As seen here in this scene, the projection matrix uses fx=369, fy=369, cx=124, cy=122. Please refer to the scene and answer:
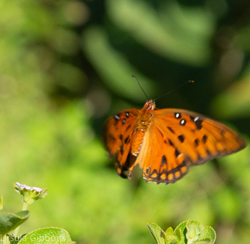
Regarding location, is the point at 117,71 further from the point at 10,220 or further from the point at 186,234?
the point at 10,220

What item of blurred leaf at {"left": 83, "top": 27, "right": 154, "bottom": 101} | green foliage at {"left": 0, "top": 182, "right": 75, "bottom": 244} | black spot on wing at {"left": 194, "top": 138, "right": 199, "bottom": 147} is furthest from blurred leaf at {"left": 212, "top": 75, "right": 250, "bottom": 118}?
green foliage at {"left": 0, "top": 182, "right": 75, "bottom": 244}

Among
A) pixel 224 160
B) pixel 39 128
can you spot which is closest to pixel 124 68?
pixel 39 128

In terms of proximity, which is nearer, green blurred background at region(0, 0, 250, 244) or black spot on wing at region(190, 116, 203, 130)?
black spot on wing at region(190, 116, 203, 130)

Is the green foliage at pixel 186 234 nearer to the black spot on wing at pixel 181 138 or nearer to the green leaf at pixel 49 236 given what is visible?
the green leaf at pixel 49 236

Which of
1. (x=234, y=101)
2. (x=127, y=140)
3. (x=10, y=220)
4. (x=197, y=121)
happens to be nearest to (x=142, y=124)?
(x=127, y=140)

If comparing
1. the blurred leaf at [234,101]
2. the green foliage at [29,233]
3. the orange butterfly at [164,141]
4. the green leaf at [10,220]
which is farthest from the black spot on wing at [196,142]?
the blurred leaf at [234,101]

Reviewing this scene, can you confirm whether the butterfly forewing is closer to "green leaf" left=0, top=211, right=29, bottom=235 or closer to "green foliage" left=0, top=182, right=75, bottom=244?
"green foliage" left=0, top=182, right=75, bottom=244
